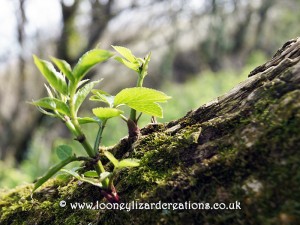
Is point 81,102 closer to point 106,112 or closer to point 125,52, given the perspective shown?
point 106,112

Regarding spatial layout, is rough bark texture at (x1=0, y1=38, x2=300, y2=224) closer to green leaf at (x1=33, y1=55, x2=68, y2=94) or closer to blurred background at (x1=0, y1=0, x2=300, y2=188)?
green leaf at (x1=33, y1=55, x2=68, y2=94)

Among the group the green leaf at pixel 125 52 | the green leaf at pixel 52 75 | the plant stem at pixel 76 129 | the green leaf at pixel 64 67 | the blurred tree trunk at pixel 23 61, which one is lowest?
the plant stem at pixel 76 129

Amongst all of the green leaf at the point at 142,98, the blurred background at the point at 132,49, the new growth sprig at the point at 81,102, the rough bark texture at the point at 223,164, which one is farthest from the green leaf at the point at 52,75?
the blurred background at the point at 132,49

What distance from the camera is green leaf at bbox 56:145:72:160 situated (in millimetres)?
1060

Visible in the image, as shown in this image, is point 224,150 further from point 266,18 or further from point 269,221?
point 266,18

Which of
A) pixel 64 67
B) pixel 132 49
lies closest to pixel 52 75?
pixel 64 67

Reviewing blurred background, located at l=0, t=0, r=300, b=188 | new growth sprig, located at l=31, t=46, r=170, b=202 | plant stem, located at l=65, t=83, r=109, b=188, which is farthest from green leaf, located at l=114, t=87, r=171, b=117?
blurred background, located at l=0, t=0, r=300, b=188

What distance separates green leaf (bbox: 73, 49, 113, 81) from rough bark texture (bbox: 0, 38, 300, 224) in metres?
0.32

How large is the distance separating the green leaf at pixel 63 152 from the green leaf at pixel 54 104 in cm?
16

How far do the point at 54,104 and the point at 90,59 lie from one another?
0.50 ft

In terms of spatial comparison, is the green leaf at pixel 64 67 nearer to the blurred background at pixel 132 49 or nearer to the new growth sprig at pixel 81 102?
the new growth sprig at pixel 81 102

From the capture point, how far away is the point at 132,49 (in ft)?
31.6

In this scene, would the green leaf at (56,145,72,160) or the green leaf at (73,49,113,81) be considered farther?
the green leaf at (56,145,72,160)

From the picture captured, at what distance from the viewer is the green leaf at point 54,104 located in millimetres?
902
